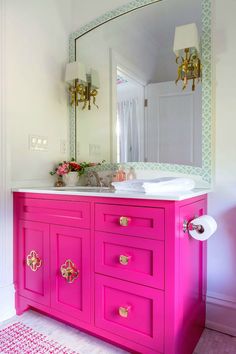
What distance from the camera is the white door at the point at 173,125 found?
1.64m

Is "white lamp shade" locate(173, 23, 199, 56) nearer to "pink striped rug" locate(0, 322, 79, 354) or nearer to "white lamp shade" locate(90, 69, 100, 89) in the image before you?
"white lamp shade" locate(90, 69, 100, 89)

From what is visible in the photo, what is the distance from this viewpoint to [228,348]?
A: 140 centimetres

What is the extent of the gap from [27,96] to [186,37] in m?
1.15

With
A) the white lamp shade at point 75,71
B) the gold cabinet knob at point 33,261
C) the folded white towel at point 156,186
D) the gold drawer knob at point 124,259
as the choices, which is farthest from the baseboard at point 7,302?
the white lamp shade at point 75,71

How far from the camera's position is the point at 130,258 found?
125 cm

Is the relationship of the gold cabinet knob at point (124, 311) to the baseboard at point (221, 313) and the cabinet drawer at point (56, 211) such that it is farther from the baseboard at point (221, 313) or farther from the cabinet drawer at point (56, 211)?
the baseboard at point (221, 313)

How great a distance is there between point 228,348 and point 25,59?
224 centimetres

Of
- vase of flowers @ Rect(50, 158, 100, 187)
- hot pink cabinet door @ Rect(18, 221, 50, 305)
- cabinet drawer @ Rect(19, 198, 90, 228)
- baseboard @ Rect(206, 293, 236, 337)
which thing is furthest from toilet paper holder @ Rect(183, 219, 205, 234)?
vase of flowers @ Rect(50, 158, 100, 187)

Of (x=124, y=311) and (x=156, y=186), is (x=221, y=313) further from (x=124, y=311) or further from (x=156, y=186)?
(x=156, y=186)

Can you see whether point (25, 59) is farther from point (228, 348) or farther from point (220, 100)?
point (228, 348)

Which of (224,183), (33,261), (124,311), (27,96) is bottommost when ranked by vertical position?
(124,311)

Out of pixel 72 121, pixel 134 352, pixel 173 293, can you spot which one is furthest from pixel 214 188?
pixel 72 121

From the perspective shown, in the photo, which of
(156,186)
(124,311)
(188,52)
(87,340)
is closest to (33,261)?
(87,340)

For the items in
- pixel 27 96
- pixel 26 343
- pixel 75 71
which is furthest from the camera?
pixel 75 71
